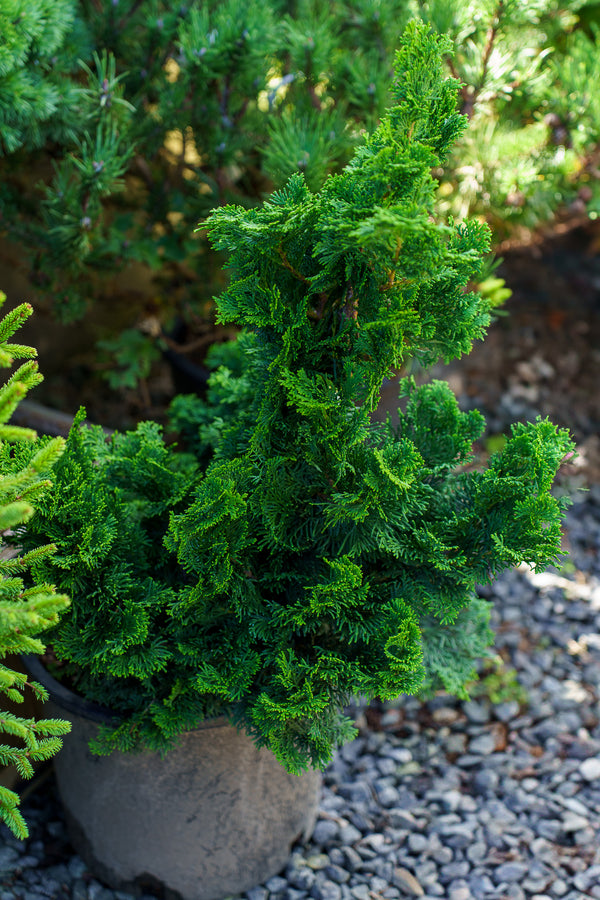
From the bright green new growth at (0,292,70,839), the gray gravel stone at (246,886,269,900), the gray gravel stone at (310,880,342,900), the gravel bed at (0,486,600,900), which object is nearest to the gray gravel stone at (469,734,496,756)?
the gravel bed at (0,486,600,900)

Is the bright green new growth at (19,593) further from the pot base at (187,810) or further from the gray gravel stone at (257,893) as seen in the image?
the gray gravel stone at (257,893)

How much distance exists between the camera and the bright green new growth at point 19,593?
102cm

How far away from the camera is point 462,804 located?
2031 millimetres

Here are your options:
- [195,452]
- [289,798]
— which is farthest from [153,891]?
[195,452]

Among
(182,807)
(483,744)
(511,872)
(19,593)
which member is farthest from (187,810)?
(483,744)

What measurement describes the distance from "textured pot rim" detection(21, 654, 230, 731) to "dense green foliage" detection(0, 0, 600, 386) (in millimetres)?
1091

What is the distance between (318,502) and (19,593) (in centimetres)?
50

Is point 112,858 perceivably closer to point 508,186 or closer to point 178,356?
point 178,356

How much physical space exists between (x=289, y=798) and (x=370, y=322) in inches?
42.7

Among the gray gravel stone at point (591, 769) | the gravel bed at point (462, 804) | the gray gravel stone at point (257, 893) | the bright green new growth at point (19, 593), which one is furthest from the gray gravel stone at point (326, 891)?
the bright green new growth at point (19, 593)

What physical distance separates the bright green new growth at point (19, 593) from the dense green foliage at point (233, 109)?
898 millimetres

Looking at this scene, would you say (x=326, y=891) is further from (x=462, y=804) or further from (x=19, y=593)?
(x=19, y=593)

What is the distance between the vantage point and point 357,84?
2051 millimetres

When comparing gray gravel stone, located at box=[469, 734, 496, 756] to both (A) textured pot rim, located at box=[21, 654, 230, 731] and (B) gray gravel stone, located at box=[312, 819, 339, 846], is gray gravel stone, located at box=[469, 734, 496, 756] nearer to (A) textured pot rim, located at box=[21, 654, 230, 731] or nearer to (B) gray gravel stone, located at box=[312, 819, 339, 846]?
(B) gray gravel stone, located at box=[312, 819, 339, 846]
